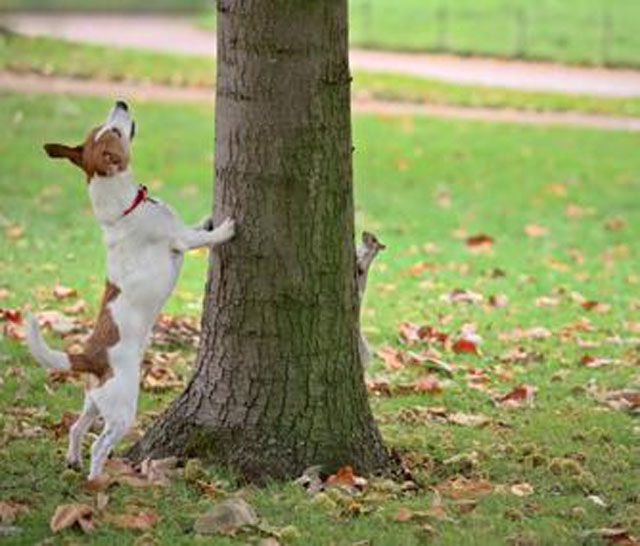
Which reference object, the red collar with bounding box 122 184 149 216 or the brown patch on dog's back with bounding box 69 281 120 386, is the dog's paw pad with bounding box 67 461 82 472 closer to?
the brown patch on dog's back with bounding box 69 281 120 386

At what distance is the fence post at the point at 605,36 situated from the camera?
2855cm

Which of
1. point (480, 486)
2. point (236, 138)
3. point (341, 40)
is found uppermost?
point (341, 40)

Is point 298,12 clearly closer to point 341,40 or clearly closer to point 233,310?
point 341,40


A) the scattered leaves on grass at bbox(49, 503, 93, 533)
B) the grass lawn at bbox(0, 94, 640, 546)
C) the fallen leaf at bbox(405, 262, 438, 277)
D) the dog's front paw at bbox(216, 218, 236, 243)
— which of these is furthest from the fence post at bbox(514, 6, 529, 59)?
the scattered leaves on grass at bbox(49, 503, 93, 533)

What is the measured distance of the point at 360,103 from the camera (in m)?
21.9

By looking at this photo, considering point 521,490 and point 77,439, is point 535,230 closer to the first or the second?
point 521,490

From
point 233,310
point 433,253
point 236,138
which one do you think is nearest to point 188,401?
point 233,310

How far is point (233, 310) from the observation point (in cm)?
638

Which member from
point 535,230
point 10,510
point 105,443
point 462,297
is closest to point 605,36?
point 535,230

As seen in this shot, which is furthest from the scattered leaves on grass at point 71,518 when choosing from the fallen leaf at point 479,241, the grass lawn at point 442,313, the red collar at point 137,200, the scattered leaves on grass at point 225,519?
the fallen leaf at point 479,241

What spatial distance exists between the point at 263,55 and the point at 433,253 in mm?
6827

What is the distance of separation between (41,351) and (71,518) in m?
0.75

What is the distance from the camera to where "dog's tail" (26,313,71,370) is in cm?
588

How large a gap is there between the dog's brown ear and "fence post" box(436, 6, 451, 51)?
→ 24.0 m
